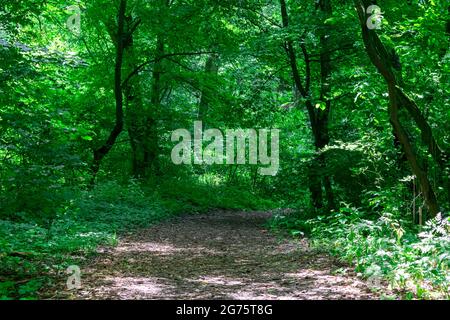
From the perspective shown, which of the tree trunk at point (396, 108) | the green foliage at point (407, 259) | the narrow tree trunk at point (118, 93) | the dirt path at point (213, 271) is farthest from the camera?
the narrow tree trunk at point (118, 93)

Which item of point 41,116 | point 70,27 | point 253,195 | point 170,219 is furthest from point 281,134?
point 41,116

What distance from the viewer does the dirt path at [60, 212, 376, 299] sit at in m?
5.14

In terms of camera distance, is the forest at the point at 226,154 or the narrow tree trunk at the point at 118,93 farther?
the narrow tree trunk at the point at 118,93

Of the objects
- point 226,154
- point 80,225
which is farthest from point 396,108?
point 226,154

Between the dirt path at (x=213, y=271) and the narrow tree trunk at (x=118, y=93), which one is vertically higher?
the narrow tree trunk at (x=118, y=93)

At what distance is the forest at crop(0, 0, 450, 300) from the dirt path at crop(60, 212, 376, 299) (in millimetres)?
40

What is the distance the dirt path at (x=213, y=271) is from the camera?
5.14 meters

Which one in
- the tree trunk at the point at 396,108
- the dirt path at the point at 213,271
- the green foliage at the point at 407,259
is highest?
the tree trunk at the point at 396,108

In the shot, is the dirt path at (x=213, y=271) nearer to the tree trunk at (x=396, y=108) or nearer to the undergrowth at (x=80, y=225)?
the undergrowth at (x=80, y=225)

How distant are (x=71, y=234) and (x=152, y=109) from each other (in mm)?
7789

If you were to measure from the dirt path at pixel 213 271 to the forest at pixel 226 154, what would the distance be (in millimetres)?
40

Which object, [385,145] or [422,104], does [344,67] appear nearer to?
[385,145]

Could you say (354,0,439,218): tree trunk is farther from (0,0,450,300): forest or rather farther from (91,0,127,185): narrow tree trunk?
(91,0,127,185): narrow tree trunk

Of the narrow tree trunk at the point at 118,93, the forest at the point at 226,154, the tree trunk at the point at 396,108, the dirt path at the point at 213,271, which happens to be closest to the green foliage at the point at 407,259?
the forest at the point at 226,154
